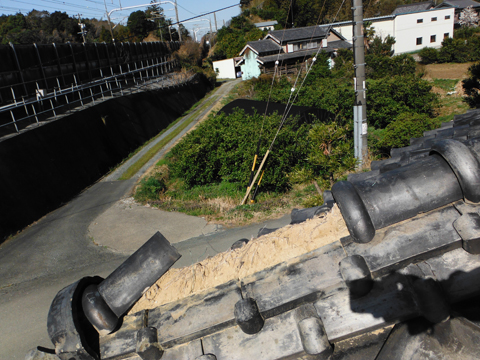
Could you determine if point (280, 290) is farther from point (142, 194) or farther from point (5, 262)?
point (142, 194)

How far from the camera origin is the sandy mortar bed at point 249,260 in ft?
8.55

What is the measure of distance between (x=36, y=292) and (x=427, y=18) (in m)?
56.3

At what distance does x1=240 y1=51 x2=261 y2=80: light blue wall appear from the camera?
1749 inches

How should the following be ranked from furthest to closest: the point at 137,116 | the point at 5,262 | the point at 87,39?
the point at 87,39 < the point at 137,116 < the point at 5,262

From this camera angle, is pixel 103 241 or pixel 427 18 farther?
pixel 427 18

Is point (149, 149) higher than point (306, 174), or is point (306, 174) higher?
point (306, 174)

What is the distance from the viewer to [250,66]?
151 feet

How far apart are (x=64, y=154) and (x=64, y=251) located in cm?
727

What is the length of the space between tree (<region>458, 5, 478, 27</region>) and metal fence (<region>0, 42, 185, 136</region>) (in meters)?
46.4

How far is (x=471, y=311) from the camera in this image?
6.83ft

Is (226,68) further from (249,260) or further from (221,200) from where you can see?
(249,260)

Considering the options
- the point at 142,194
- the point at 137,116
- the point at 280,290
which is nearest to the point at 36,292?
the point at 142,194

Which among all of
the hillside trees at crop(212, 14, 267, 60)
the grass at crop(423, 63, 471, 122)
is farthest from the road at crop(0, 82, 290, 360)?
the hillside trees at crop(212, 14, 267, 60)

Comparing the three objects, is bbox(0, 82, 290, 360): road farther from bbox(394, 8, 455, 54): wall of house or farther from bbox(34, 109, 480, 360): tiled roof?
bbox(394, 8, 455, 54): wall of house
